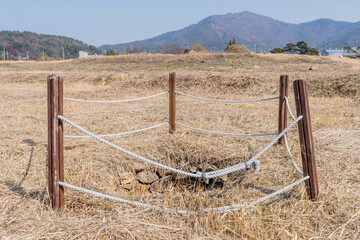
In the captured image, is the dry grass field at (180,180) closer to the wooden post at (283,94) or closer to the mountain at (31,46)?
the wooden post at (283,94)

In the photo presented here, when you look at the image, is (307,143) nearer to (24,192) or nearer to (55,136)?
(55,136)

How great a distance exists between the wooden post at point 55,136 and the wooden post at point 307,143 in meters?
2.39

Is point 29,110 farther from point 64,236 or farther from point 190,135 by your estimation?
point 64,236

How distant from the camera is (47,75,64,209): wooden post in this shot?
8.88 ft

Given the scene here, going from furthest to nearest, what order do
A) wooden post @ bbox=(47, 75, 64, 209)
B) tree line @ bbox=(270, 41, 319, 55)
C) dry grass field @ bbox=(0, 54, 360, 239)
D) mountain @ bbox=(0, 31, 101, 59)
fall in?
mountain @ bbox=(0, 31, 101, 59), tree line @ bbox=(270, 41, 319, 55), wooden post @ bbox=(47, 75, 64, 209), dry grass field @ bbox=(0, 54, 360, 239)

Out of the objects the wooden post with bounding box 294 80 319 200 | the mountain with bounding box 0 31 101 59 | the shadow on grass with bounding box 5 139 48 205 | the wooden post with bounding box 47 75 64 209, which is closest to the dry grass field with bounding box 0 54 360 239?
the shadow on grass with bounding box 5 139 48 205

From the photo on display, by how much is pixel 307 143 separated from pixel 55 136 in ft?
8.10

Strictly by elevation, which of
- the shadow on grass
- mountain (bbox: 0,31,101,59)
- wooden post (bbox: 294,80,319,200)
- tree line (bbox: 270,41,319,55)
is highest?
mountain (bbox: 0,31,101,59)

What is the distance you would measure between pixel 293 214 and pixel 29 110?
23.9ft

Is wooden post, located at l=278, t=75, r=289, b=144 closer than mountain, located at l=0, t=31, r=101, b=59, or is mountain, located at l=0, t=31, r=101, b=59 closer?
wooden post, located at l=278, t=75, r=289, b=144

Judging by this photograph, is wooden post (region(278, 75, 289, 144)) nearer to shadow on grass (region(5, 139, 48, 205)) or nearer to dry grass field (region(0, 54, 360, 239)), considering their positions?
dry grass field (region(0, 54, 360, 239))

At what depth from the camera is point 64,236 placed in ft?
7.91

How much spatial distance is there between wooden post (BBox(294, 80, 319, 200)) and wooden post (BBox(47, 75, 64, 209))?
239 cm

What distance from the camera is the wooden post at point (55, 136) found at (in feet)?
8.88
